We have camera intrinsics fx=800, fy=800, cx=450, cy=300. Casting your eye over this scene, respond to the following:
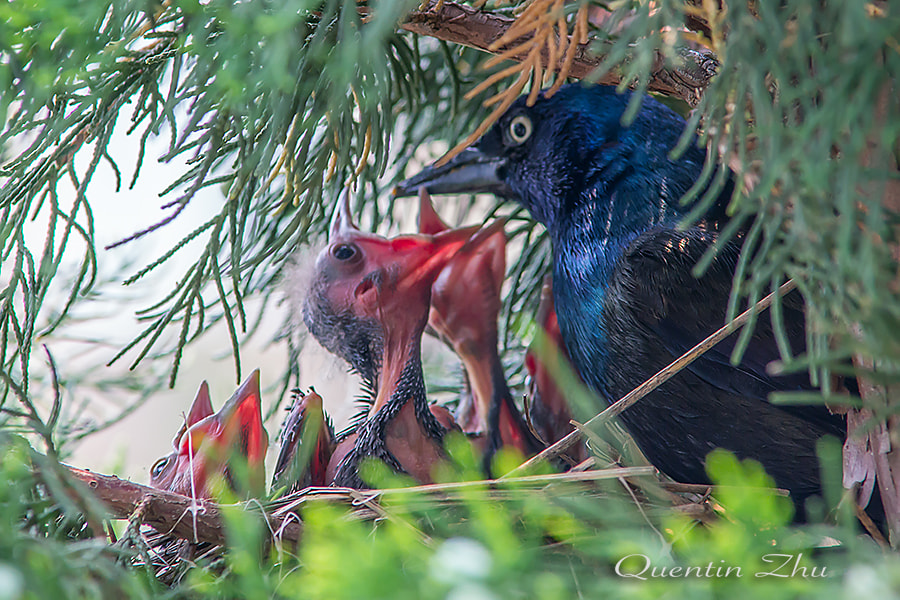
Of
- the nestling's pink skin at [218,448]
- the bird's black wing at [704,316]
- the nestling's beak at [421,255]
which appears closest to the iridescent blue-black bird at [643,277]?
the bird's black wing at [704,316]

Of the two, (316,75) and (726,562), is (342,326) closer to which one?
(316,75)

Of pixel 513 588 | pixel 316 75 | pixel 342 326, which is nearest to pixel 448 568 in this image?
pixel 513 588

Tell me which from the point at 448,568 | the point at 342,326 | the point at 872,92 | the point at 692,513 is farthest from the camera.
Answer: the point at 342,326

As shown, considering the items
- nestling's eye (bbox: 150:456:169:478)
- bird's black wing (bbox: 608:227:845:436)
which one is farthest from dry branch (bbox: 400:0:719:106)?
nestling's eye (bbox: 150:456:169:478)

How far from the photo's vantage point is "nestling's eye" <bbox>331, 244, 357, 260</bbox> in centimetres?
93

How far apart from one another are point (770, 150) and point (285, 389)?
749 millimetres

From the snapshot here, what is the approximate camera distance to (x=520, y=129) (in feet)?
3.27

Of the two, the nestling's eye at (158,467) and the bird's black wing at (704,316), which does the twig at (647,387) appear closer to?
the bird's black wing at (704,316)

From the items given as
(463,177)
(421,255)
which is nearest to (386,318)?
(421,255)

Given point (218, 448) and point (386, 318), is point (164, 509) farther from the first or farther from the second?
point (386, 318)

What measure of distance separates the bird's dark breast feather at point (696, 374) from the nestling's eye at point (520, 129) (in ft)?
0.72

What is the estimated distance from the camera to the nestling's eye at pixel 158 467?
0.84 metres

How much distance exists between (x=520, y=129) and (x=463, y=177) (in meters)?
0.09

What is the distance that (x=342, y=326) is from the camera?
0.97 m
